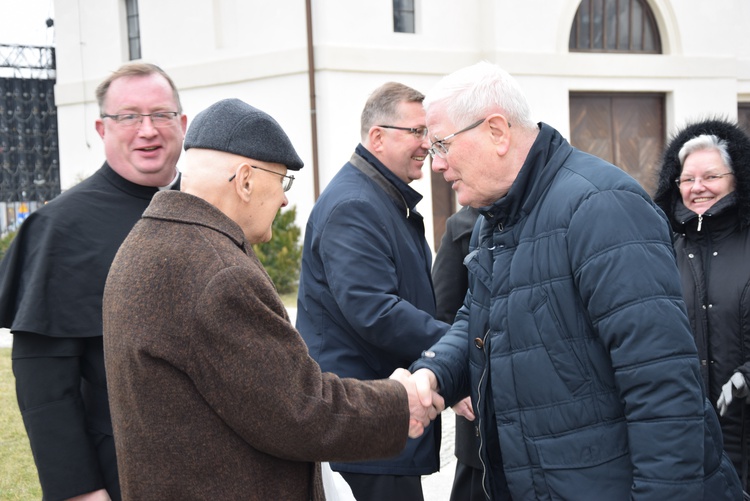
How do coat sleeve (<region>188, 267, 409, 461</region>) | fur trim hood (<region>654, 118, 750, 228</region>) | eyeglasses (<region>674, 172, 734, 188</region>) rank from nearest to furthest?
coat sleeve (<region>188, 267, 409, 461</region>), fur trim hood (<region>654, 118, 750, 228</region>), eyeglasses (<region>674, 172, 734, 188</region>)

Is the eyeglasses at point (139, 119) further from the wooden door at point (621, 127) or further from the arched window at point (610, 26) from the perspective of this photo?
the arched window at point (610, 26)

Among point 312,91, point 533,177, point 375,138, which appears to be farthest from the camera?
point 312,91

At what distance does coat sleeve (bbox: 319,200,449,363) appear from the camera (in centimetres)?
346

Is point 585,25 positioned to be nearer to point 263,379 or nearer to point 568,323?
point 568,323

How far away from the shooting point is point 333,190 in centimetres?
377

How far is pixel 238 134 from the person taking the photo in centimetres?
233

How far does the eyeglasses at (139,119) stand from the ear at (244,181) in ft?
3.33

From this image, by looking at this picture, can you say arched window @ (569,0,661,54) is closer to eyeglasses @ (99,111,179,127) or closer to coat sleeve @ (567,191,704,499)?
eyeglasses @ (99,111,179,127)

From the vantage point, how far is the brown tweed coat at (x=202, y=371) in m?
2.11

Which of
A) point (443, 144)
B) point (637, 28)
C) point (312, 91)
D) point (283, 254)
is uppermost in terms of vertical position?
point (637, 28)

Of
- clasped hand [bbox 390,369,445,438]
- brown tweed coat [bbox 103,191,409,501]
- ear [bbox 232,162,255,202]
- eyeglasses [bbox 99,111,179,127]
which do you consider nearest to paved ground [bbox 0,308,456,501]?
clasped hand [bbox 390,369,445,438]

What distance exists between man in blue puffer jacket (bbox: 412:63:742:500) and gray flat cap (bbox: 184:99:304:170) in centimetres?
61

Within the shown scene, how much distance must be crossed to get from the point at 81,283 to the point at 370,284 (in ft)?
3.60

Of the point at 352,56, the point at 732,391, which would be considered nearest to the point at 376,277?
the point at 732,391
